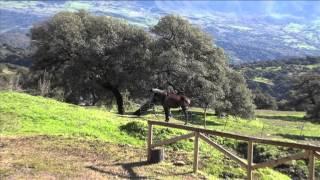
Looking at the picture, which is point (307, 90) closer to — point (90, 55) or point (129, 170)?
point (90, 55)

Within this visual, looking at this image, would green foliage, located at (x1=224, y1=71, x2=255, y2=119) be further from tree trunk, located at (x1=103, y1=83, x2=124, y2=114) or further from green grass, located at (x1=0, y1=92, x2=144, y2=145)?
green grass, located at (x1=0, y1=92, x2=144, y2=145)

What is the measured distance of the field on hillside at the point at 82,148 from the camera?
54.4 feet

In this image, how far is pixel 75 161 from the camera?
17.6 meters

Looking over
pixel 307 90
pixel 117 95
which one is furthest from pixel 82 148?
pixel 307 90

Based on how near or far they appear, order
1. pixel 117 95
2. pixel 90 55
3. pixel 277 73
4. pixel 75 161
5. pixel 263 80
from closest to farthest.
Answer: pixel 75 161
pixel 90 55
pixel 117 95
pixel 263 80
pixel 277 73

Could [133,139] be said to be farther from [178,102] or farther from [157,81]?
[157,81]

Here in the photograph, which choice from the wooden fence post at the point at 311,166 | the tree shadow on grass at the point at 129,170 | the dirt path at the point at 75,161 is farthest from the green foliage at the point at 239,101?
the wooden fence post at the point at 311,166

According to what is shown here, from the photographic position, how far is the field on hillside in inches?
653

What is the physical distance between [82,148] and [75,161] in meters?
2.04

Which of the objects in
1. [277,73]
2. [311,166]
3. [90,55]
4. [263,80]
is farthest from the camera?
[277,73]

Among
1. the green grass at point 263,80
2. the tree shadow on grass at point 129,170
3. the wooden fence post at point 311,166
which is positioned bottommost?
the tree shadow on grass at point 129,170

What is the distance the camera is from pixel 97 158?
1841 cm

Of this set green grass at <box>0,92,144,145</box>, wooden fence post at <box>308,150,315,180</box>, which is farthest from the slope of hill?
wooden fence post at <box>308,150,315,180</box>

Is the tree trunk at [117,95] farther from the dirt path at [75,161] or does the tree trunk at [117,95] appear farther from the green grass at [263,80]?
the green grass at [263,80]
